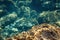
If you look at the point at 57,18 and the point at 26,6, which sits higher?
the point at 26,6

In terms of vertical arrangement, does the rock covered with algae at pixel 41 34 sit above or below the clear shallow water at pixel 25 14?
below

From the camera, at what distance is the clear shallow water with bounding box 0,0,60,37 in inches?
401

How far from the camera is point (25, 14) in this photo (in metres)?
12.4

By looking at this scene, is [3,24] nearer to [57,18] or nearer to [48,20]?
[48,20]

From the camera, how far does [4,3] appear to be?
12.5 metres

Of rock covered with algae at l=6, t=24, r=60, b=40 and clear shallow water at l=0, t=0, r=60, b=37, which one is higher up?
clear shallow water at l=0, t=0, r=60, b=37

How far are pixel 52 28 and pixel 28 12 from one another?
30.7 ft

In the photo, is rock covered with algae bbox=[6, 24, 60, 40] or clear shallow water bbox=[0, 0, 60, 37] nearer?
rock covered with algae bbox=[6, 24, 60, 40]

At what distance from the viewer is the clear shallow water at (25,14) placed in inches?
401

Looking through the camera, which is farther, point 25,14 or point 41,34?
point 25,14

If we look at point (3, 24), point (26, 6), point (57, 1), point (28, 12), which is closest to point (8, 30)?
point (3, 24)

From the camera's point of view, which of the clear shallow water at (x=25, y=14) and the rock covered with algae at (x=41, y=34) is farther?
the clear shallow water at (x=25, y=14)

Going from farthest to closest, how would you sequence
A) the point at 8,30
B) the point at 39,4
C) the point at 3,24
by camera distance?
1. the point at 39,4
2. the point at 3,24
3. the point at 8,30

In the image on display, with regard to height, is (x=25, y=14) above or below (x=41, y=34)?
above
